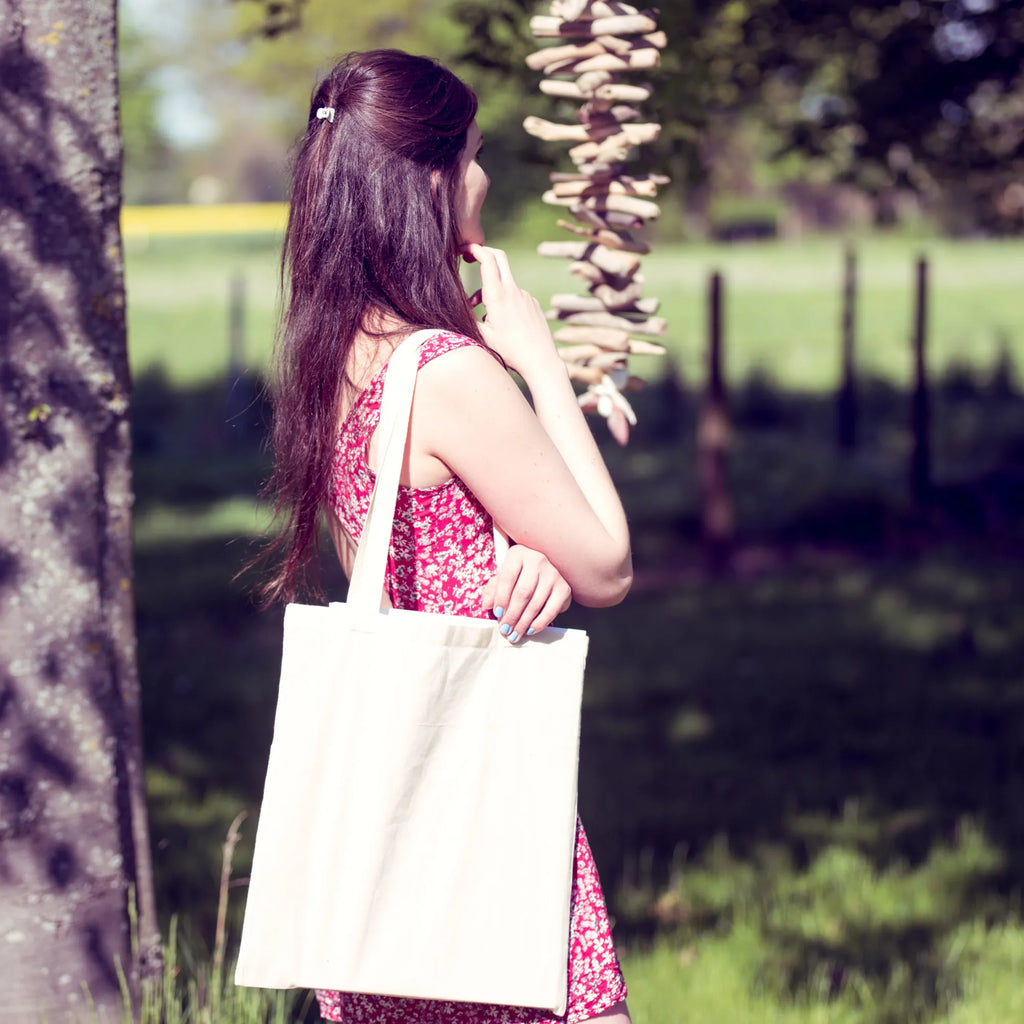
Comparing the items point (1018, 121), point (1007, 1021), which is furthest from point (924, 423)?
point (1007, 1021)

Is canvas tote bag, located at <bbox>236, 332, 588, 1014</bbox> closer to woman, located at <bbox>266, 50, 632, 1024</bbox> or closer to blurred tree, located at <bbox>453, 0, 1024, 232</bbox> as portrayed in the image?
woman, located at <bbox>266, 50, 632, 1024</bbox>

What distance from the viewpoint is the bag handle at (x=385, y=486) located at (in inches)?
68.5

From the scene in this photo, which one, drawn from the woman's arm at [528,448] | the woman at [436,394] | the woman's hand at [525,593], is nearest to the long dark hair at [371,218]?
the woman at [436,394]

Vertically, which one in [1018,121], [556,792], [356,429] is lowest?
[556,792]

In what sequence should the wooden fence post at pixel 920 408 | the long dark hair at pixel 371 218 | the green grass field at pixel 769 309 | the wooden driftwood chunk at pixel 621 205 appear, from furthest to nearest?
1. the green grass field at pixel 769 309
2. the wooden fence post at pixel 920 408
3. the wooden driftwood chunk at pixel 621 205
4. the long dark hair at pixel 371 218

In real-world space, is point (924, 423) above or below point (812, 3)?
below

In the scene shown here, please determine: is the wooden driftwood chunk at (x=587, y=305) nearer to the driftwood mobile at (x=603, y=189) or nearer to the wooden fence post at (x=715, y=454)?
the driftwood mobile at (x=603, y=189)

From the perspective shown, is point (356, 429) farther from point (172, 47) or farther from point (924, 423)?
point (172, 47)

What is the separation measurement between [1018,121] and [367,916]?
5060 mm

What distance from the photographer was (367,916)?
1777 millimetres

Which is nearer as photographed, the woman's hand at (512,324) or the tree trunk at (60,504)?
the woman's hand at (512,324)

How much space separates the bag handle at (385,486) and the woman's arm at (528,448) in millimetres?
27

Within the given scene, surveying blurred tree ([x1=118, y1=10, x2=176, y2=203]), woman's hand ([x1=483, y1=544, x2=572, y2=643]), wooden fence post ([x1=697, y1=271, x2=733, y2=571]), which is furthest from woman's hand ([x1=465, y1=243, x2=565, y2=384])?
blurred tree ([x1=118, y1=10, x2=176, y2=203])

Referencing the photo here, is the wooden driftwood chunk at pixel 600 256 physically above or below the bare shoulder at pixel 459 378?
above
